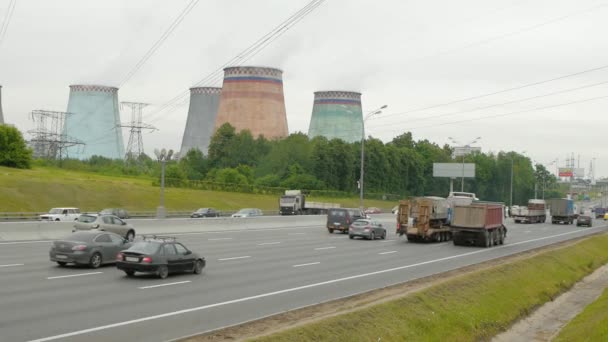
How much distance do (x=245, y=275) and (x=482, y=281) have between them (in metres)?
8.15

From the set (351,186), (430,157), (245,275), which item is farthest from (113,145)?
(245,275)

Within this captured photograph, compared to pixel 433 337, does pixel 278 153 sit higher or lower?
higher

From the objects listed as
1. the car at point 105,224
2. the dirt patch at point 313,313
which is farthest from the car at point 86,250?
the car at point 105,224

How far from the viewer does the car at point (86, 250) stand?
78.3ft

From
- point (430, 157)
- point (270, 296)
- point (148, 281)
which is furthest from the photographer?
point (430, 157)

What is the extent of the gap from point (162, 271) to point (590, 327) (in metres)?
12.5

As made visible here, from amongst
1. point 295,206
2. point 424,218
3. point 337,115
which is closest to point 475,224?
point 424,218

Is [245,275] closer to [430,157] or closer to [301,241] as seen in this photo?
[301,241]

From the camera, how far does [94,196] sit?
75.9 metres

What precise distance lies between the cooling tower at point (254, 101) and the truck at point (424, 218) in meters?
57.5

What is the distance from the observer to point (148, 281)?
70.5 ft

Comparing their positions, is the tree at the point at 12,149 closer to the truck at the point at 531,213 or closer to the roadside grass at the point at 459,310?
the truck at the point at 531,213

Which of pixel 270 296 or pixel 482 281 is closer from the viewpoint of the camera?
pixel 270 296

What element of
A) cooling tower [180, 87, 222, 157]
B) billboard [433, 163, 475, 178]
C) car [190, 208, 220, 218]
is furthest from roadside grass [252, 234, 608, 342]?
cooling tower [180, 87, 222, 157]
